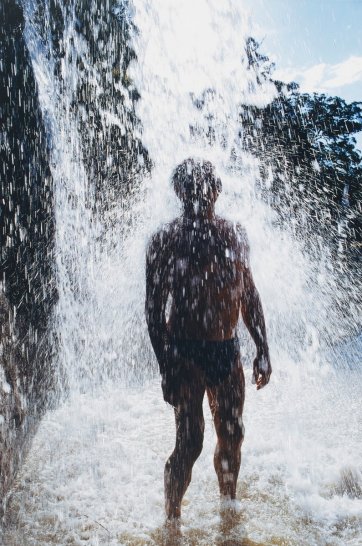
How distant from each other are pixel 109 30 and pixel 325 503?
8878 mm

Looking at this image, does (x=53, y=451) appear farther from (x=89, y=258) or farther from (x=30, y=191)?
(x=89, y=258)

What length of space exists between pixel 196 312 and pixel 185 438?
2.27ft

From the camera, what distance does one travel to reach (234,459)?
2439 millimetres

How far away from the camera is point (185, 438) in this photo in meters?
2.30

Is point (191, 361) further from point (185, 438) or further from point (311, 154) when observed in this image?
point (311, 154)

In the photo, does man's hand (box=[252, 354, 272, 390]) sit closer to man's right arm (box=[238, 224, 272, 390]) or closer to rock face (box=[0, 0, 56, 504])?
man's right arm (box=[238, 224, 272, 390])

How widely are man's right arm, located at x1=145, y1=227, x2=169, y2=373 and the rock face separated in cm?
127

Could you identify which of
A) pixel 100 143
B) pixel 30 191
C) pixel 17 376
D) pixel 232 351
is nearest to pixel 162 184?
pixel 100 143

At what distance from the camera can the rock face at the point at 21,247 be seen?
10.5ft

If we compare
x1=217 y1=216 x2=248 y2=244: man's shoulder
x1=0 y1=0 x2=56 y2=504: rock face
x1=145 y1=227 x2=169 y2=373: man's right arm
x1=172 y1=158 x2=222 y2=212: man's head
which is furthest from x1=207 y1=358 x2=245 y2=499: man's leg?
x1=0 y1=0 x2=56 y2=504: rock face

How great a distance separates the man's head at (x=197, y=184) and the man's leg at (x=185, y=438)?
1000 millimetres

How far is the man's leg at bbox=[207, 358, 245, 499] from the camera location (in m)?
2.38

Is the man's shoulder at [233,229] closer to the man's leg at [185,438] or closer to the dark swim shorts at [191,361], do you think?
the dark swim shorts at [191,361]

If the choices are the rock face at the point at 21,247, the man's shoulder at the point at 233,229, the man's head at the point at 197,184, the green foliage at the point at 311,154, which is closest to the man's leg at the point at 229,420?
the man's shoulder at the point at 233,229
